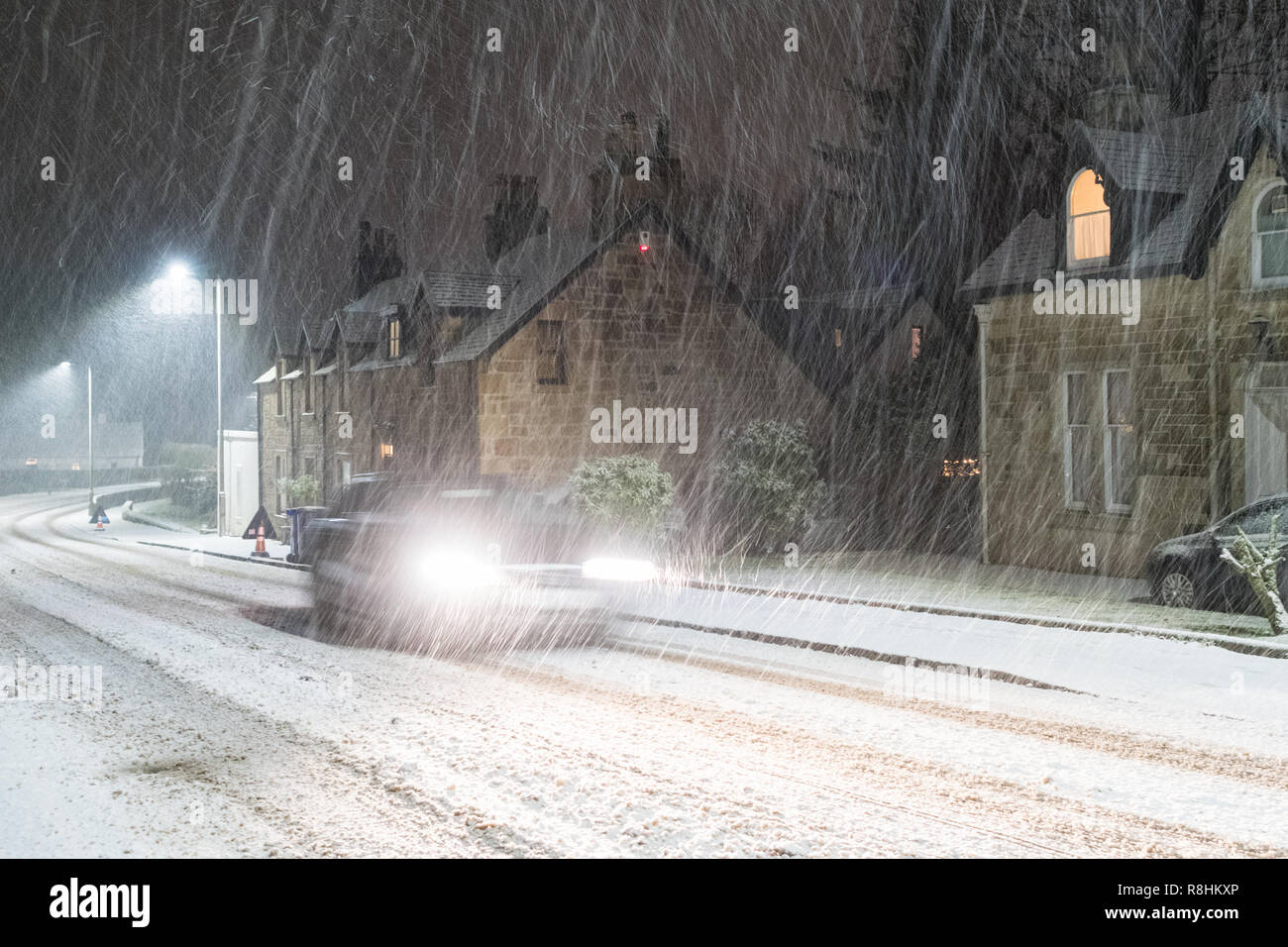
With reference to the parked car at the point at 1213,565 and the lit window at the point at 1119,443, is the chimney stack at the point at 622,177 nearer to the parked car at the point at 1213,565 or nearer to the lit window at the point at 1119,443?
the lit window at the point at 1119,443

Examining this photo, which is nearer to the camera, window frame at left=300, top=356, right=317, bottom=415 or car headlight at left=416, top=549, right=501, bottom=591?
car headlight at left=416, top=549, right=501, bottom=591

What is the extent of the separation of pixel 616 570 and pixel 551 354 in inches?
773

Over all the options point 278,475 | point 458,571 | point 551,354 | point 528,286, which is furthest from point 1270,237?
point 278,475

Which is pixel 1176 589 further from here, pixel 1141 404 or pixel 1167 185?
pixel 1167 185

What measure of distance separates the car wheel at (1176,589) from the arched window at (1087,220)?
20.9 ft

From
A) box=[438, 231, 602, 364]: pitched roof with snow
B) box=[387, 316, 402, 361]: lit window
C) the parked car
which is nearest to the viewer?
the parked car

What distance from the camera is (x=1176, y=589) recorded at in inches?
594

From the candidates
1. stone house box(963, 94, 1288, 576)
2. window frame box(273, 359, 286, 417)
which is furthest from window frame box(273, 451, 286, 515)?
stone house box(963, 94, 1288, 576)

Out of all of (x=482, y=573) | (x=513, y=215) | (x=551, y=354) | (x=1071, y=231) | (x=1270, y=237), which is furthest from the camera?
(x=513, y=215)

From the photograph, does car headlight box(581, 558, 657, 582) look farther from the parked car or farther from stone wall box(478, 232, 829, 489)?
stone wall box(478, 232, 829, 489)

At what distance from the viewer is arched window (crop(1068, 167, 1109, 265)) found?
64.2 ft

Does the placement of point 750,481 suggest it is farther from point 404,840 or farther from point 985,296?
point 404,840

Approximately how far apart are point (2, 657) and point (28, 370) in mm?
76511

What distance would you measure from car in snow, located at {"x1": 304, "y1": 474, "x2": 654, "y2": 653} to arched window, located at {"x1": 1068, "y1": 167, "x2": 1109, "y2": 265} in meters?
11.3
